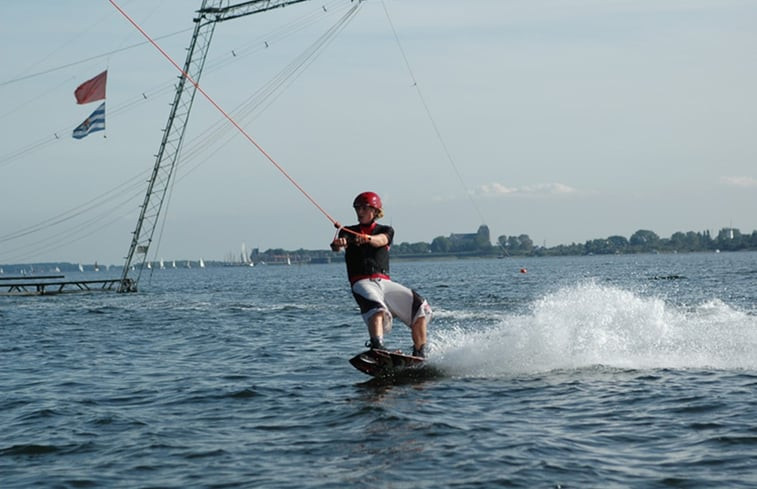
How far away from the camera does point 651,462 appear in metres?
8.66

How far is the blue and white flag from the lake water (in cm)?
3578

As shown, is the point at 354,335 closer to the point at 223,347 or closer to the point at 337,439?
the point at 223,347

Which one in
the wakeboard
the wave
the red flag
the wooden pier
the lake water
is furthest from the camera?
the wooden pier

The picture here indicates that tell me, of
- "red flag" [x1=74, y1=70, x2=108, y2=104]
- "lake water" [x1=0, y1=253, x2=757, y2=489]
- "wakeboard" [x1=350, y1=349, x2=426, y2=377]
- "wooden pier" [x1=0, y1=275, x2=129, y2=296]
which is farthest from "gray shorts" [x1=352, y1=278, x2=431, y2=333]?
"wooden pier" [x1=0, y1=275, x2=129, y2=296]

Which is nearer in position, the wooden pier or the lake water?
the lake water

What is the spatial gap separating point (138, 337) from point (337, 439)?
1675cm

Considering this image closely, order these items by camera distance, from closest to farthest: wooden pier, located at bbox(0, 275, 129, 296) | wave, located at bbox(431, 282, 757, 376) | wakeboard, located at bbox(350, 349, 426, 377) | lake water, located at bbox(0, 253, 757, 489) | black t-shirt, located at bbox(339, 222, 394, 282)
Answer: lake water, located at bbox(0, 253, 757, 489) → wakeboard, located at bbox(350, 349, 426, 377) → black t-shirt, located at bbox(339, 222, 394, 282) → wave, located at bbox(431, 282, 757, 376) → wooden pier, located at bbox(0, 275, 129, 296)

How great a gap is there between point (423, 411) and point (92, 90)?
4747 cm

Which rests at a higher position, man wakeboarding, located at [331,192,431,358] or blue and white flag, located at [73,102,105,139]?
blue and white flag, located at [73,102,105,139]

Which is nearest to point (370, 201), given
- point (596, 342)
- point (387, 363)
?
point (387, 363)

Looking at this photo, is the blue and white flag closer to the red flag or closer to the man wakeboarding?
the red flag

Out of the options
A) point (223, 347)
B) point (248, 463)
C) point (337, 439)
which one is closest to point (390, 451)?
point (337, 439)

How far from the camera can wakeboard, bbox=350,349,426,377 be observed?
13750 millimetres

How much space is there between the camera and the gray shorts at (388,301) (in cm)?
1384
